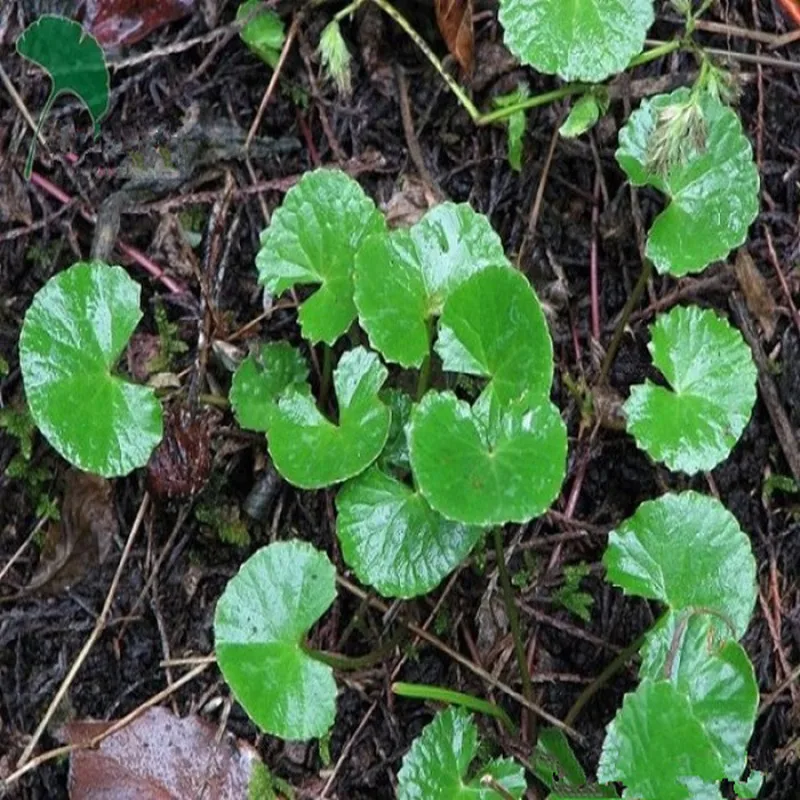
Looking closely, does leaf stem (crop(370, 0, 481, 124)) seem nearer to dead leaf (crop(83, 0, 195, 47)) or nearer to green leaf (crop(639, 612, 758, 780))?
dead leaf (crop(83, 0, 195, 47))

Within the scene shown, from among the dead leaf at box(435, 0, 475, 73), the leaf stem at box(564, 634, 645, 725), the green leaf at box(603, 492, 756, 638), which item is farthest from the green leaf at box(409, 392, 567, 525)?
the dead leaf at box(435, 0, 475, 73)

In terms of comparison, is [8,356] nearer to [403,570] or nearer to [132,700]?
[132,700]

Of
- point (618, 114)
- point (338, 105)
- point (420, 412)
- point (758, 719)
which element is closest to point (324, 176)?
point (338, 105)

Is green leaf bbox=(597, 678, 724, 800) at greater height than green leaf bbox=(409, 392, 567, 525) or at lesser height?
lesser

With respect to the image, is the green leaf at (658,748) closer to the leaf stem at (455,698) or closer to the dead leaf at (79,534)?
the leaf stem at (455,698)

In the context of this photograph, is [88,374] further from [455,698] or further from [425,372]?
[455,698]

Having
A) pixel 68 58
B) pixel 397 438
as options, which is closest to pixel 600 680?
pixel 397 438
